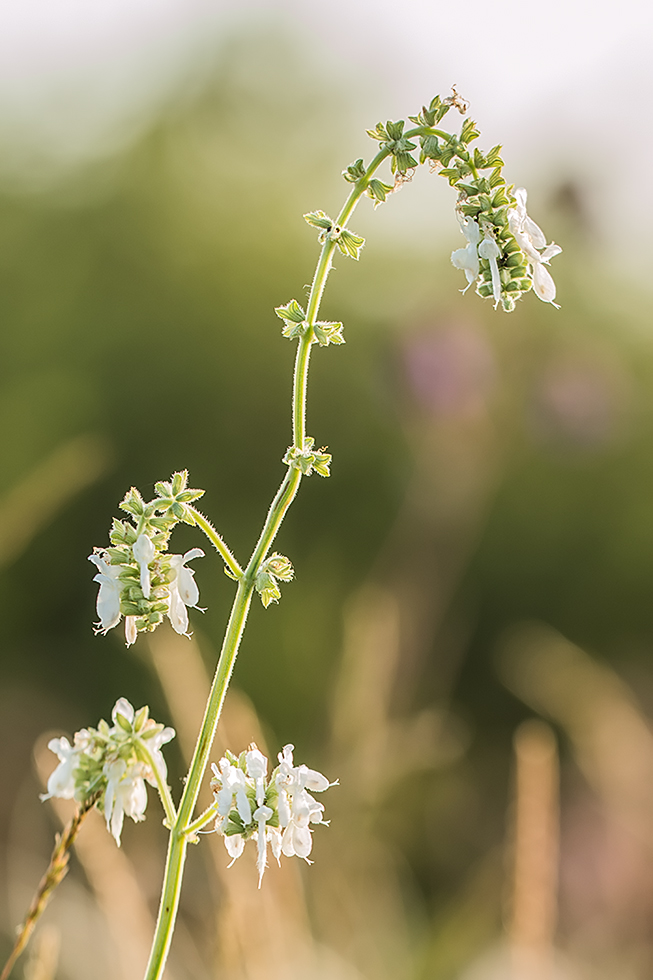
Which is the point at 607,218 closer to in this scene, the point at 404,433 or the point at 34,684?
the point at 404,433

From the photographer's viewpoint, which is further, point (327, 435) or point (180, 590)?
point (327, 435)

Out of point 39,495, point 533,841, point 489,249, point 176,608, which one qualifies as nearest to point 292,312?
point 489,249

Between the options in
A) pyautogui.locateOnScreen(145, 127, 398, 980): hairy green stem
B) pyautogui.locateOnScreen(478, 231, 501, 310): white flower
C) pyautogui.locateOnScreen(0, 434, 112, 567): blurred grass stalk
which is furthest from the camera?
pyautogui.locateOnScreen(0, 434, 112, 567): blurred grass stalk

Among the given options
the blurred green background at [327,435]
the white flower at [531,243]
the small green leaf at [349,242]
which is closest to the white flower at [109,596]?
the small green leaf at [349,242]

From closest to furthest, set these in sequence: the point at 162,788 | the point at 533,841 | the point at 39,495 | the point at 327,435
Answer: the point at 162,788, the point at 533,841, the point at 39,495, the point at 327,435

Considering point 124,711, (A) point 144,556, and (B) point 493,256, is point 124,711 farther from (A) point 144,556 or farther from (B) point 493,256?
(B) point 493,256

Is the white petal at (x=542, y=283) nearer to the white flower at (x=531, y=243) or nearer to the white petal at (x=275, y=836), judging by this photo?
the white flower at (x=531, y=243)

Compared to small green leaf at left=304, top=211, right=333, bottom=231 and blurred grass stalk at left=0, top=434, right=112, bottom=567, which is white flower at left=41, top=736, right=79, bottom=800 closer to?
small green leaf at left=304, top=211, right=333, bottom=231

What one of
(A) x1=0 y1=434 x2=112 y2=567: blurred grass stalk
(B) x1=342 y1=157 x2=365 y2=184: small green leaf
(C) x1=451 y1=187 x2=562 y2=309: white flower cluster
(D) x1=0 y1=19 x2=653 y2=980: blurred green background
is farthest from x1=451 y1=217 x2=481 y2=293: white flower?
(D) x1=0 y1=19 x2=653 y2=980: blurred green background
